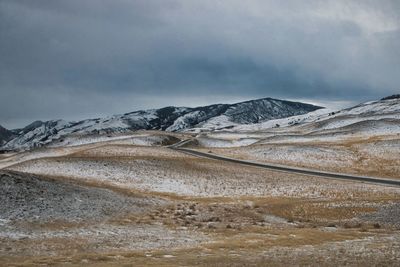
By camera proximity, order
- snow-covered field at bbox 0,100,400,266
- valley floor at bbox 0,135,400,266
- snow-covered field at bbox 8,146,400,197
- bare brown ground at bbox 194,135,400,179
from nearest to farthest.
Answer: valley floor at bbox 0,135,400,266 → snow-covered field at bbox 0,100,400,266 → snow-covered field at bbox 8,146,400,197 → bare brown ground at bbox 194,135,400,179

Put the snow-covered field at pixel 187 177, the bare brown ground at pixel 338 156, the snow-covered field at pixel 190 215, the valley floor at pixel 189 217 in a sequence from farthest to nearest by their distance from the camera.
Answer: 1. the bare brown ground at pixel 338 156
2. the snow-covered field at pixel 187 177
3. the snow-covered field at pixel 190 215
4. the valley floor at pixel 189 217

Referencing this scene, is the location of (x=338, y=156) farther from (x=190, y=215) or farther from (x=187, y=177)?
(x=190, y=215)

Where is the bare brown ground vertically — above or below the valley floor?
above

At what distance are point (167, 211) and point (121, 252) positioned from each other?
1951cm

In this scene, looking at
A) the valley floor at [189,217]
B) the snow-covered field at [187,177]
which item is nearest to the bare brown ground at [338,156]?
the valley floor at [189,217]

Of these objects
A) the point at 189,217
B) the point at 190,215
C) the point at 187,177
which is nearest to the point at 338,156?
the point at 187,177

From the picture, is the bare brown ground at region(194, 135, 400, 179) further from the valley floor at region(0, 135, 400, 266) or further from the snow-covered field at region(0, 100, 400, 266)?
the valley floor at region(0, 135, 400, 266)

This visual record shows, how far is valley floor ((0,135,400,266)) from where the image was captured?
24.3 meters

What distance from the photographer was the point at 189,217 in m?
42.1

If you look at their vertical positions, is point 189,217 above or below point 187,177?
below

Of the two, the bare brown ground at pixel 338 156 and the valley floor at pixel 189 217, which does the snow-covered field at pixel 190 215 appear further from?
the bare brown ground at pixel 338 156

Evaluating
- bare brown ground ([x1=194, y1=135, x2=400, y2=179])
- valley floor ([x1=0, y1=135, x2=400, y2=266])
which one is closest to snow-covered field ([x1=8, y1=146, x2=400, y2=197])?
valley floor ([x1=0, y1=135, x2=400, y2=266])

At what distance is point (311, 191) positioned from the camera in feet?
189

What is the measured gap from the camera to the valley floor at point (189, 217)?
24297mm
